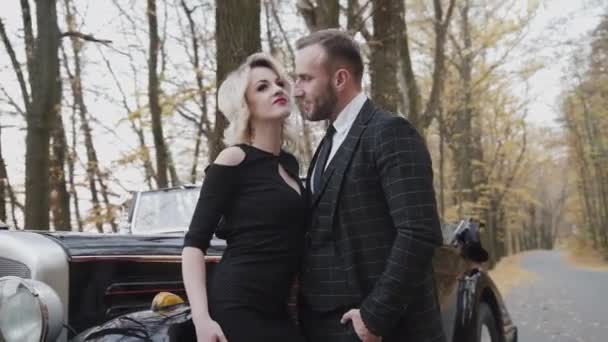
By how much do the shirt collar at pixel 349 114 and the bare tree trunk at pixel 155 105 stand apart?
505 inches

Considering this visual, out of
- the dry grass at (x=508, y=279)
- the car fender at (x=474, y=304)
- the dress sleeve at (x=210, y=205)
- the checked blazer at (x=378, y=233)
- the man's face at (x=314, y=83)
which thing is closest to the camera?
the checked blazer at (x=378, y=233)

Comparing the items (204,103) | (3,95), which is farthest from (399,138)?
(3,95)

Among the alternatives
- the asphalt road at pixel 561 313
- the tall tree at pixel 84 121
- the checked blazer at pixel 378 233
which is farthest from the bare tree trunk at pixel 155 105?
the checked blazer at pixel 378 233

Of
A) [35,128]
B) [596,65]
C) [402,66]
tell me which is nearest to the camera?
[35,128]

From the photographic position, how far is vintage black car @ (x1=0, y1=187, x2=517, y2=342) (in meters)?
2.39

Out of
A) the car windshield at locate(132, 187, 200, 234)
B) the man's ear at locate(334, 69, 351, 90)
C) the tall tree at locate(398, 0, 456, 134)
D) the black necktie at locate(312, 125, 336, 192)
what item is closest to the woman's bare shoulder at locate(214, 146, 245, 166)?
the black necktie at locate(312, 125, 336, 192)

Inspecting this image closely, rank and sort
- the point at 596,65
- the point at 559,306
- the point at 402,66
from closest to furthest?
1. the point at 559,306
2. the point at 402,66
3. the point at 596,65

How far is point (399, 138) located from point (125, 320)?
1.25 meters

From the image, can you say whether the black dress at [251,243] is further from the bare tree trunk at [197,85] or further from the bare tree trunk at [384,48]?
the bare tree trunk at [197,85]

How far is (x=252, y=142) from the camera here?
2.46 metres

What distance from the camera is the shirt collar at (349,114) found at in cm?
238

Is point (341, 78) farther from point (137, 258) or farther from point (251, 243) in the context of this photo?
point (137, 258)

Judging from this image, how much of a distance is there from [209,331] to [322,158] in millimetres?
750

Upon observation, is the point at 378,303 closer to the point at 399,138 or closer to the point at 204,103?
the point at 399,138
